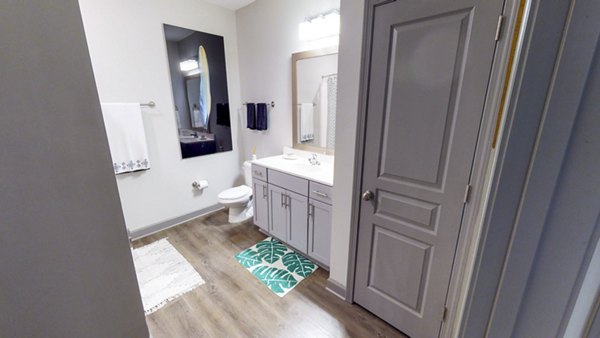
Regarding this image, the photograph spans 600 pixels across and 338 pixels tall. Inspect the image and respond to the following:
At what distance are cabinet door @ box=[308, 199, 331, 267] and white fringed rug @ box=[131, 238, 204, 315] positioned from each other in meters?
1.02

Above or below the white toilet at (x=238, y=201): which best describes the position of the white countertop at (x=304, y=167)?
above

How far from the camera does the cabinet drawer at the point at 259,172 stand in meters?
2.48

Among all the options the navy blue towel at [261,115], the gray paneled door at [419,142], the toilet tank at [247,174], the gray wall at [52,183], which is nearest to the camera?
the gray wall at [52,183]

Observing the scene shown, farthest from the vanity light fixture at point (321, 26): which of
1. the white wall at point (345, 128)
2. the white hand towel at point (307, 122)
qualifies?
the white wall at point (345, 128)

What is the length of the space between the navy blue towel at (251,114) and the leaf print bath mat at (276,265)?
1512mm

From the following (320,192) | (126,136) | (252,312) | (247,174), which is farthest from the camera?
(247,174)

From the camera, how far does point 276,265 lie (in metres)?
2.24

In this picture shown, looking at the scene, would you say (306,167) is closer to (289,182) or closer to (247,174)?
(289,182)

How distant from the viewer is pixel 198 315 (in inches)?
68.5

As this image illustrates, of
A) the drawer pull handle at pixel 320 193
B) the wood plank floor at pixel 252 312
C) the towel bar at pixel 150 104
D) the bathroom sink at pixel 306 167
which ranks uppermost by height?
the towel bar at pixel 150 104

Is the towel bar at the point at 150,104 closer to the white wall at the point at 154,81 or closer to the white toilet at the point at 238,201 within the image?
the white wall at the point at 154,81

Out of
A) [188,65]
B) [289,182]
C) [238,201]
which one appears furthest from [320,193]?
[188,65]

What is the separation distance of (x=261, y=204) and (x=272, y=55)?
1745 millimetres

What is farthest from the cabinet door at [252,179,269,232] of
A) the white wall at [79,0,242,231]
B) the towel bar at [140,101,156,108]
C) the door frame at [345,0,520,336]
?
the towel bar at [140,101,156,108]
